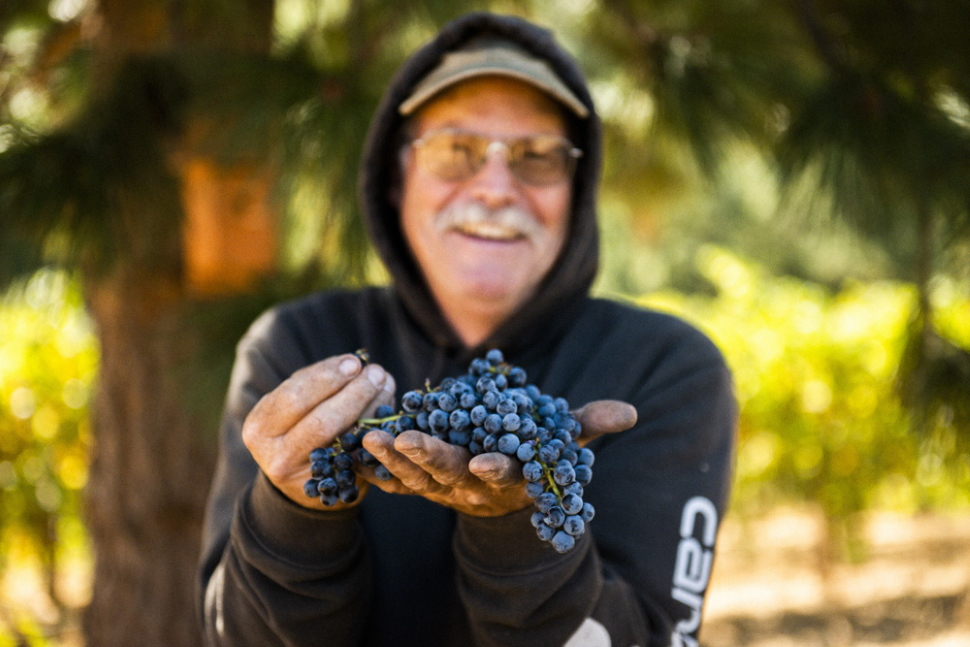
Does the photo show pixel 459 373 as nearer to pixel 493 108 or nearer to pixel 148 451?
pixel 493 108

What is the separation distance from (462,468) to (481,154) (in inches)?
31.8

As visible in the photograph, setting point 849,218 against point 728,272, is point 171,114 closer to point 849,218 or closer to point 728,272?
Result: point 849,218

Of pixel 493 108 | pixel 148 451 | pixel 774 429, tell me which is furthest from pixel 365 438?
pixel 774 429

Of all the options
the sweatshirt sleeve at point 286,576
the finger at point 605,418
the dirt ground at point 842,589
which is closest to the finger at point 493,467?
the finger at point 605,418

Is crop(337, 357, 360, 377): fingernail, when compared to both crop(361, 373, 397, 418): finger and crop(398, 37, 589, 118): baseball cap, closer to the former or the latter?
crop(361, 373, 397, 418): finger

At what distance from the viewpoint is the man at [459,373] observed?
1087 mm

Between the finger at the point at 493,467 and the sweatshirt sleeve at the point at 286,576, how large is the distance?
301 millimetres

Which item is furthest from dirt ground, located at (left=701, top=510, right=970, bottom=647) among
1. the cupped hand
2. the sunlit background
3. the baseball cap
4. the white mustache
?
the cupped hand

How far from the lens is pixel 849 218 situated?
198cm

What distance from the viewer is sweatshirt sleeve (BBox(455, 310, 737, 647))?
1.11 meters

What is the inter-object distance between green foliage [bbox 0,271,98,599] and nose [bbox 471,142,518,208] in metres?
3.28

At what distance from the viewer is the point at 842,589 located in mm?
5023

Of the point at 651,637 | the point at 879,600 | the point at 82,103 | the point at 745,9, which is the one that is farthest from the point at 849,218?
the point at 879,600

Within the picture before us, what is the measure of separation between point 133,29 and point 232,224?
2.27 ft
